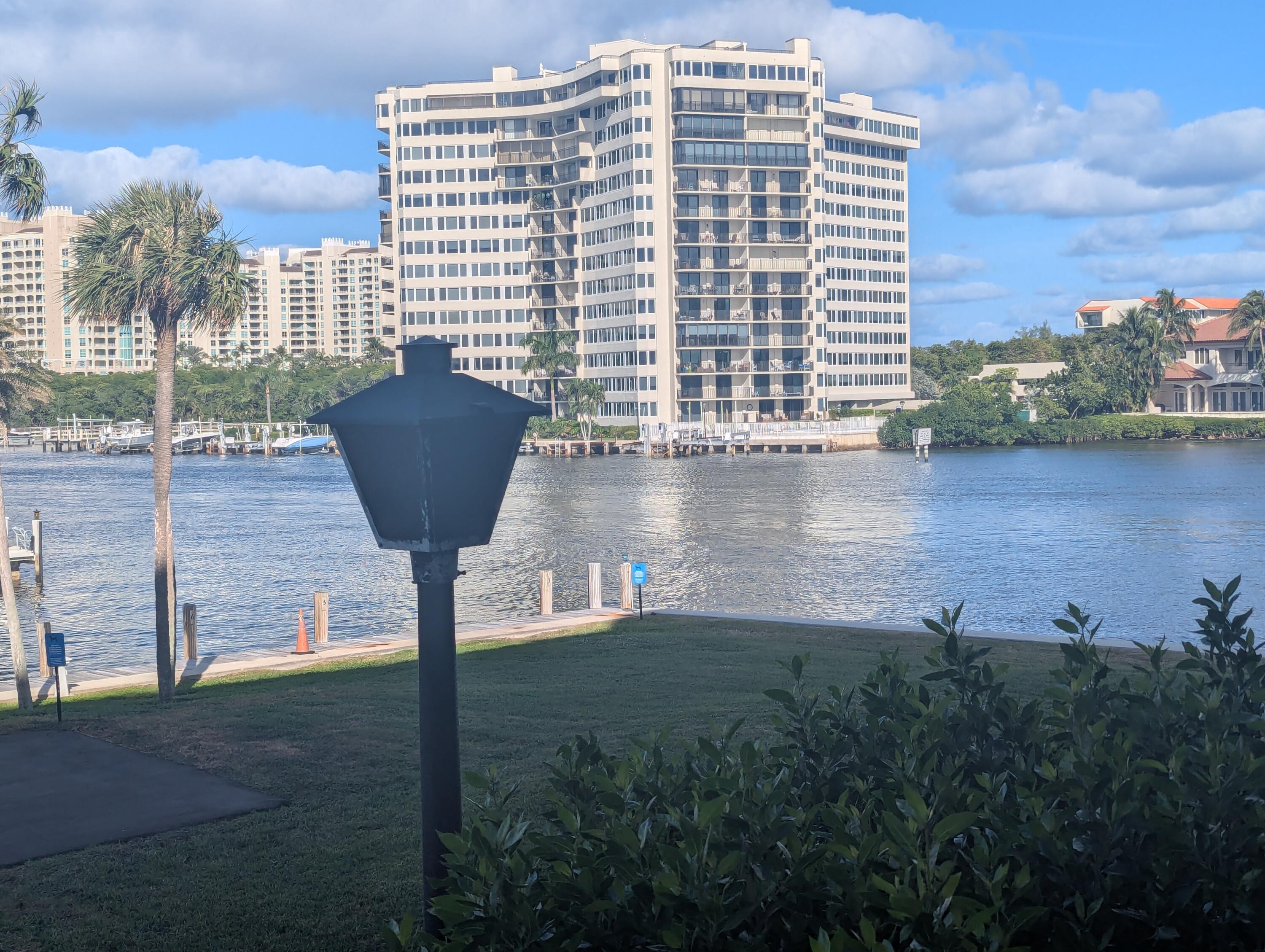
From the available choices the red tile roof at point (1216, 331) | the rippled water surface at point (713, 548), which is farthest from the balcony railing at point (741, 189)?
the red tile roof at point (1216, 331)

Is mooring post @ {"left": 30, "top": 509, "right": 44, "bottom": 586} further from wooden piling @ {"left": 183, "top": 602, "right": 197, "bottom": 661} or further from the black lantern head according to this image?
the black lantern head

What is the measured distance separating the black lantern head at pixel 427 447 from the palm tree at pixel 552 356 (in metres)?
123

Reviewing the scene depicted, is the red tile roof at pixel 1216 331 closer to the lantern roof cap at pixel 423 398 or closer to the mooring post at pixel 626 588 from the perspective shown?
the mooring post at pixel 626 588

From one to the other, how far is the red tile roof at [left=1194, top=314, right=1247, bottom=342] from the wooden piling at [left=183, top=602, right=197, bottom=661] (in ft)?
470

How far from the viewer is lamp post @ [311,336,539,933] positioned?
16.9 feet

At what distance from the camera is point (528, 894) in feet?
14.0

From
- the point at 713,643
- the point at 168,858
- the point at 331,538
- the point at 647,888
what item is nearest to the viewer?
the point at 647,888

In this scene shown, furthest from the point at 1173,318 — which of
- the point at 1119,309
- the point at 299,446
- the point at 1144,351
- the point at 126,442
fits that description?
the point at 126,442

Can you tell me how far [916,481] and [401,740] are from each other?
7727 cm

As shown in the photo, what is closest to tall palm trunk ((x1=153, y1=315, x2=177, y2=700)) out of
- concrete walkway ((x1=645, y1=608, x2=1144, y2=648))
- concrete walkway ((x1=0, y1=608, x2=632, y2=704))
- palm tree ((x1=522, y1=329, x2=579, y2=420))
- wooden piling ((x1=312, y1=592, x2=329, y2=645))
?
concrete walkway ((x1=0, y1=608, x2=632, y2=704))

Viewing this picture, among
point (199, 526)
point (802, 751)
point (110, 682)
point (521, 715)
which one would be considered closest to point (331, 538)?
point (199, 526)

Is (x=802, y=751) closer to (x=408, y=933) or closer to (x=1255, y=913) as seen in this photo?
(x=1255, y=913)

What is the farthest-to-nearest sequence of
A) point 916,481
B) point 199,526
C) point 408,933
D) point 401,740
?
point 916,481 < point 199,526 < point 401,740 < point 408,933

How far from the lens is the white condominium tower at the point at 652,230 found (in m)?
124
